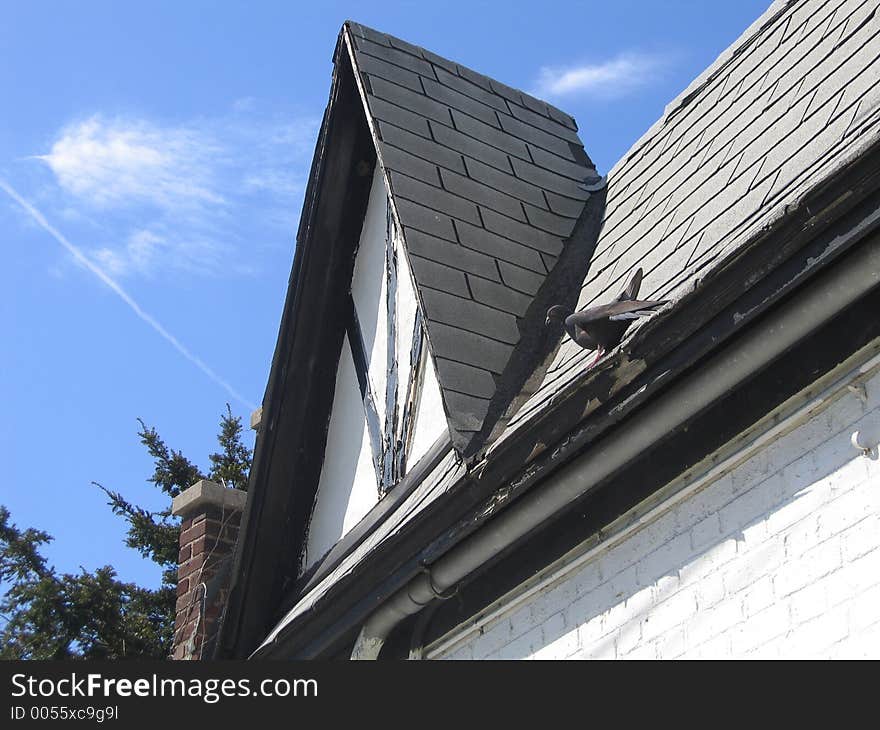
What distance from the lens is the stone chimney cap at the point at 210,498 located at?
7598mm

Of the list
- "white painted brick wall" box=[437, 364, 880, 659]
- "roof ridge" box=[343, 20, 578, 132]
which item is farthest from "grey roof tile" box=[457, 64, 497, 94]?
"white painted brick wall" box=[437, 364, 880, 659]

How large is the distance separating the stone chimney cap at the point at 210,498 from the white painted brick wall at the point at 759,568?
373cm

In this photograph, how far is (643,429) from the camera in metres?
3.97

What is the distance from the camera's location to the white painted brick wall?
10.8ft

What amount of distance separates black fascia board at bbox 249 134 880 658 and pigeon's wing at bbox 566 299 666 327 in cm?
34

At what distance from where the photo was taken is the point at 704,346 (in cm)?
369

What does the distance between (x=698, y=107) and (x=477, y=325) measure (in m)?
1.81

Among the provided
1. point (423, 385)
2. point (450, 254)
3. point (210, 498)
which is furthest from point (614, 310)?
point (210, 498)

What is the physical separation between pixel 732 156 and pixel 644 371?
62.5 inches

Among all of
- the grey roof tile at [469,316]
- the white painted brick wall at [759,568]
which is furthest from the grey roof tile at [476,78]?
the white painted brick wall at [759,568]

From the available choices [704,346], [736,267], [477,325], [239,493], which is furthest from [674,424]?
[239,493]

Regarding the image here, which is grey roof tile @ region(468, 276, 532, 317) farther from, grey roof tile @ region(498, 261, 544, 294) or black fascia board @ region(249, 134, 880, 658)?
black fascia board @ region(249, 134, 880, 658)

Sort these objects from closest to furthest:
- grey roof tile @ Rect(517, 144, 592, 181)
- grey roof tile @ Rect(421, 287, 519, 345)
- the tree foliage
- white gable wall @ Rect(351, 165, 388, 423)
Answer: grey roof tile @ Rect(421, 287, 519, 345)
white gable wall @ Rect(351, 165, 388, 423)
grey roof tile @ Rect(517, 144, 592, 181)
the tree foliage

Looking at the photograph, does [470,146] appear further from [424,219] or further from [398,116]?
[424,219]
